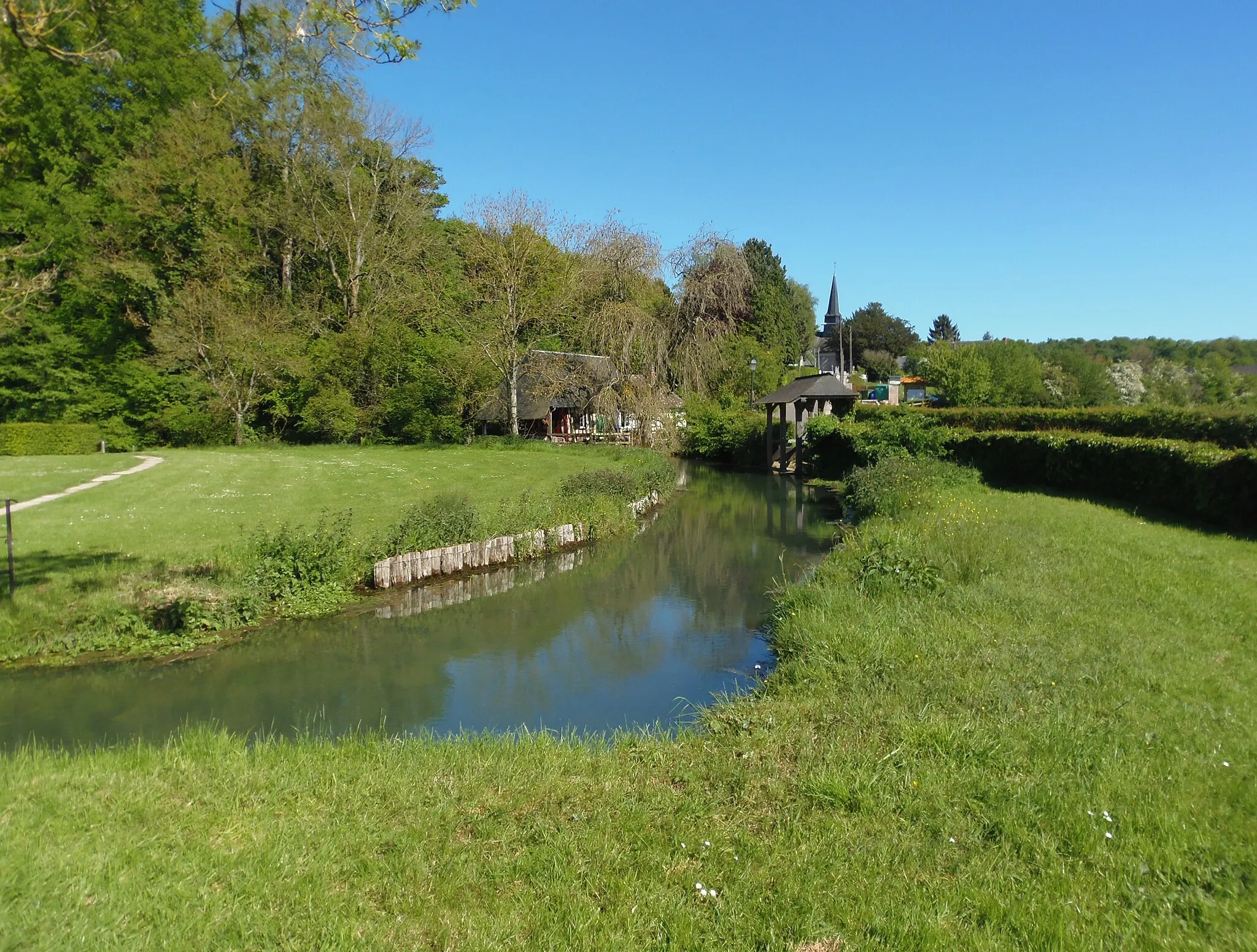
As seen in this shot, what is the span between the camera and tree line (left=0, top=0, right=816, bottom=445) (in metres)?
28.7

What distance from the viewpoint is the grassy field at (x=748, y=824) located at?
3367 millimetres

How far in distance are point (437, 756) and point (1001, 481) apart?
1781 cm

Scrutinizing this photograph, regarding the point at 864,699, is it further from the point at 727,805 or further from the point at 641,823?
the point at 641,823

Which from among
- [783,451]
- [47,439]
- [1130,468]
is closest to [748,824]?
[1130,468]

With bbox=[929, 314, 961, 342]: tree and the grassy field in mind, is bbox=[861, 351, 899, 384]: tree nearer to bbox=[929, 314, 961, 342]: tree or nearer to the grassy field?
bbox=[929, 314, 961, 342]: tree

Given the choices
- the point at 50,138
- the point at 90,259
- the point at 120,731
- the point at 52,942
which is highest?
the point at 50,138

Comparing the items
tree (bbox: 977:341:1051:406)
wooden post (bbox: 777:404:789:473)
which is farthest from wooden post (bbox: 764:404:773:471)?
tree (bbox: 977:341:1051:406)

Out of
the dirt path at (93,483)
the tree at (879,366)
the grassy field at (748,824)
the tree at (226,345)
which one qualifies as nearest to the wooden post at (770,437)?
the tree at (226,345)

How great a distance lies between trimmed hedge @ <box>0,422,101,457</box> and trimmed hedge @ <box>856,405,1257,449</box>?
1094 inches

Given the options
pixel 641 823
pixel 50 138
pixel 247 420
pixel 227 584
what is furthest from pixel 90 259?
pixel 641 823

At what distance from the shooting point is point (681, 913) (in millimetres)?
3504

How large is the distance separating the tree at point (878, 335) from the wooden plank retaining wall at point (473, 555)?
65.0 metres

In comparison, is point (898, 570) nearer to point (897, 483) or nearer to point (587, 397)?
point (897, 483)

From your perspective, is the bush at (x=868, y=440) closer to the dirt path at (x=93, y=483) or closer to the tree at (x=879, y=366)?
the dirt path at (x=93, y=483)
